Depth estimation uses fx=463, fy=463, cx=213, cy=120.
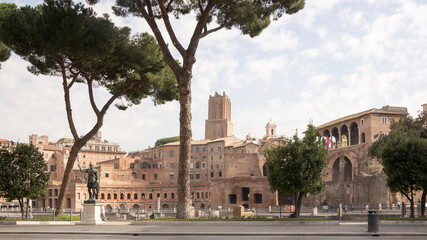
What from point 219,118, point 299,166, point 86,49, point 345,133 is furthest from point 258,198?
point 219,118

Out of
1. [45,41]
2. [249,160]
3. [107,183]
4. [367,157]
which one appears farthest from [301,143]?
[107,183]

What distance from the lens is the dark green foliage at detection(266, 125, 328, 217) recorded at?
22656 mm

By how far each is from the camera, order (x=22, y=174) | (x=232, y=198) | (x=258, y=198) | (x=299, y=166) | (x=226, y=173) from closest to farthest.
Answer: (x=299, y=166), (x=22, y=174), (x=258, y=198), (x=232, y=198), (x=226, y=173)

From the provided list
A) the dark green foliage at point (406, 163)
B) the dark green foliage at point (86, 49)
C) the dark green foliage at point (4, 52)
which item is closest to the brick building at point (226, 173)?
the dark green foliage at point (406, 163)

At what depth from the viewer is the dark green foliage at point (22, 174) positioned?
2462 cm

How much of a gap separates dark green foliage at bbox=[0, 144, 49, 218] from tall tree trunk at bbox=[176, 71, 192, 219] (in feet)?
32.6

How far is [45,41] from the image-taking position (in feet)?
69.7

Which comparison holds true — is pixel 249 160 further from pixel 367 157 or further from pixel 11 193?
pixel 11 193

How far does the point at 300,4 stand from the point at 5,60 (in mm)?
15886

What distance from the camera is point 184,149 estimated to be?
19766 mm

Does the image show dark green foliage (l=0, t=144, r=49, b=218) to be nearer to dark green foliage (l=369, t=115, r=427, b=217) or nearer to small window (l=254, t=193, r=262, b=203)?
dark green foliage (l=369, t=115, r=427, b=217)

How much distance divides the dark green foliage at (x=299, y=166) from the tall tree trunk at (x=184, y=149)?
5612 mm

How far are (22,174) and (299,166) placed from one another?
1462 centimetres

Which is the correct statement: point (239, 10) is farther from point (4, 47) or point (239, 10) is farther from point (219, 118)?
point (219, 118)
